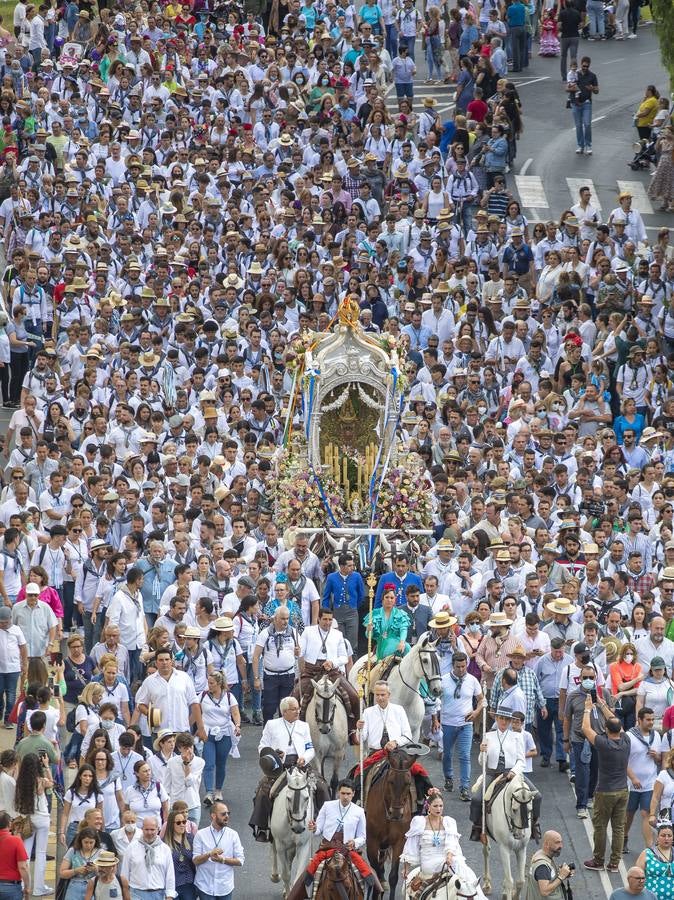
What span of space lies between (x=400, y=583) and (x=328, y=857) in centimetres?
737

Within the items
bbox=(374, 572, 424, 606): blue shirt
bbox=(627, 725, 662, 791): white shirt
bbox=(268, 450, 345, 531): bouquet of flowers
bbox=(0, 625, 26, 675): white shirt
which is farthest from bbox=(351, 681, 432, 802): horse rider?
bbox=(268, 450, 345, 531): bouquet of flowers

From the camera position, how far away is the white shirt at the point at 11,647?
26047mm

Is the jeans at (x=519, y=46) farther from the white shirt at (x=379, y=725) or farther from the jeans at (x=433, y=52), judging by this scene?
the white shirt at (x=379, y=725)

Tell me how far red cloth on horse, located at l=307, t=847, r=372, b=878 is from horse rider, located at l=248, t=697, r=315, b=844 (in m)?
1.64

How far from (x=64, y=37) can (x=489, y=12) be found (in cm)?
903

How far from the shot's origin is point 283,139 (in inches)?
1607

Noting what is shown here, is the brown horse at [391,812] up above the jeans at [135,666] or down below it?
below

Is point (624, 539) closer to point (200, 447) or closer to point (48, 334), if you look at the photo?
point (200, 447)

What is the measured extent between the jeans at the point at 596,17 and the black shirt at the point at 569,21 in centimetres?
354

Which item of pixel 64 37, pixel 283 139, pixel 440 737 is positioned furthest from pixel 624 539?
pixel 64 37

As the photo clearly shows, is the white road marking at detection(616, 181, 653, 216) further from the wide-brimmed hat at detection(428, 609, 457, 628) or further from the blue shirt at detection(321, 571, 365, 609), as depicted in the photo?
the wide-brimmed hat at detection(428, 609, 457, 628)

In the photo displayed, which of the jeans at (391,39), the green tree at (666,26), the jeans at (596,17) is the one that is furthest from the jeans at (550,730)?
the jeans at (596,17)

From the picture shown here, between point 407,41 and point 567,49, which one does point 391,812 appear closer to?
point 407,41

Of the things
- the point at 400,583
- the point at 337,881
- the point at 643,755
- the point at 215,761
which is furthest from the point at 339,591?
the point at 337,881
